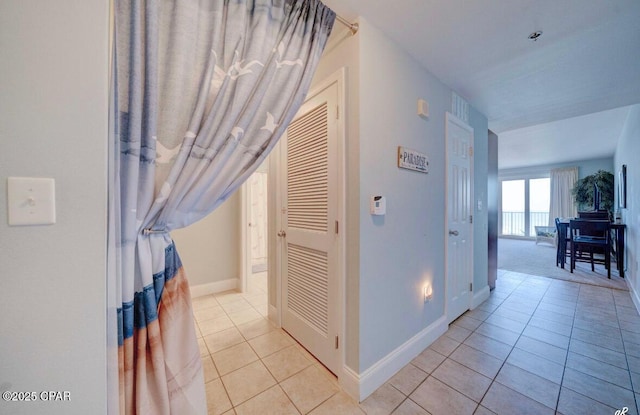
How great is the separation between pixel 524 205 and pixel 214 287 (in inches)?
400

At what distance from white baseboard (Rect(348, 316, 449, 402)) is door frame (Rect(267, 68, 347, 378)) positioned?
10 centimetres

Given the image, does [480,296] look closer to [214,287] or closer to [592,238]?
[592,238]

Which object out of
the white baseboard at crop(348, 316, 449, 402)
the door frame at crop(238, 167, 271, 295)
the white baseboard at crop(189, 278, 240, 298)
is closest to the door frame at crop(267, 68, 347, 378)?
the white baseboard at crop(348, 316, 449, 402)

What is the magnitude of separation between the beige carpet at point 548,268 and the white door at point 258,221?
467 centimetres

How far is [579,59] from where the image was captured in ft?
6.02

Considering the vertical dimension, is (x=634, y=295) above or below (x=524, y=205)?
below

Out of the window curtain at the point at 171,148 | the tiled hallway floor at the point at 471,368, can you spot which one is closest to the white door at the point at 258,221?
the tiled hallway floor at the point at 471,368

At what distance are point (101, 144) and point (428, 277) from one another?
225cm

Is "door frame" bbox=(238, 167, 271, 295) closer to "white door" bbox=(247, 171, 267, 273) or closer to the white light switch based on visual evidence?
"white door" bbox=(247, 171, 267, 273)

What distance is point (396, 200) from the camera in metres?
1.71

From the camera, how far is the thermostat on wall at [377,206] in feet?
4.96

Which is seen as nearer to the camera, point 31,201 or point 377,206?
point 31,201

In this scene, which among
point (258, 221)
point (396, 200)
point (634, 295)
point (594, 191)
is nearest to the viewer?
point (396, 200)

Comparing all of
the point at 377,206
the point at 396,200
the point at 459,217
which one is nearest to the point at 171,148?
the point at 377,206
